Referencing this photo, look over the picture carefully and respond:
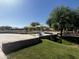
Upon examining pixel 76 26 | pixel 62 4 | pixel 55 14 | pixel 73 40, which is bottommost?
pixel 73 40

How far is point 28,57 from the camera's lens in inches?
408

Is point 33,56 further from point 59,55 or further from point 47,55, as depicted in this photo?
point 59,55

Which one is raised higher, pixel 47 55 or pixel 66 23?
pixel 66 23

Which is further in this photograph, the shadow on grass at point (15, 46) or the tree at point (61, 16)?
the tree at point (61, 16)

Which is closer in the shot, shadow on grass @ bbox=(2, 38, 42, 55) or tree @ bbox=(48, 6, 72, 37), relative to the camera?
shadow on grass @ bbox=(2, 38, 42, 55)

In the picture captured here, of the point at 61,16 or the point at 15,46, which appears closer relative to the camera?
the point at 15,46

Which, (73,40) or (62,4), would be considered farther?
(62,4)

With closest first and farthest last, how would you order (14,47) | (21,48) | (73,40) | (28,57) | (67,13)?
1. (28,57)
2. (14,47)
3. (21,48)
4. (73,40)
5. (67,13)

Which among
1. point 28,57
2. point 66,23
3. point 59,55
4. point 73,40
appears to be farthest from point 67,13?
point 28,57

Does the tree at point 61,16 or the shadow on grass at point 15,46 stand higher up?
the tree at point 61,16

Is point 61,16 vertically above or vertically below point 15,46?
above

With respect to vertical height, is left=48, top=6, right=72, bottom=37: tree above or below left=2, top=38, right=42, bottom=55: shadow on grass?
above

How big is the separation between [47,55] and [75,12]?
28458 mm

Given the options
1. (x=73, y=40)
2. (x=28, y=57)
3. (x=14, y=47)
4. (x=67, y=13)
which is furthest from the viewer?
(x=67, y=13)
